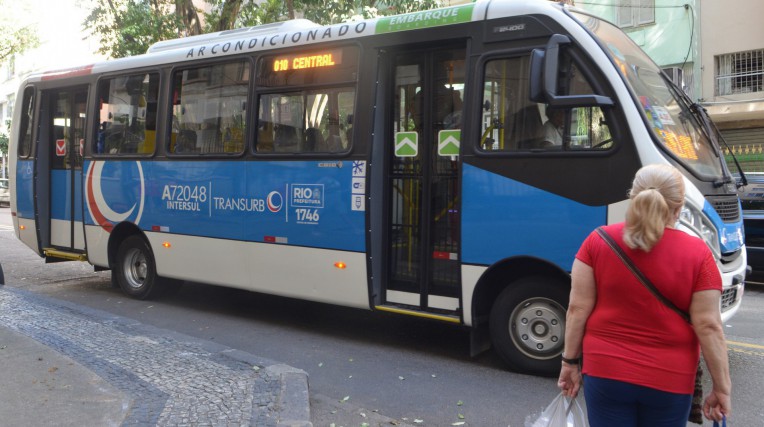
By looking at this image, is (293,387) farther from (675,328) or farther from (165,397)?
(675,328)

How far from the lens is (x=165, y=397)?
192 inches

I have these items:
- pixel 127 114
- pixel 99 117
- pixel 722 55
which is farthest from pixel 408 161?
pixel 722 55

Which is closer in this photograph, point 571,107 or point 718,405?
point 718,405

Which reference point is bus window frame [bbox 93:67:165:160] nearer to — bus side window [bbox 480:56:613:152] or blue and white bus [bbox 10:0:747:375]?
blue and white bus [bbox 10:0:747:375]

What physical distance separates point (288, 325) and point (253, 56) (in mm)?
3060

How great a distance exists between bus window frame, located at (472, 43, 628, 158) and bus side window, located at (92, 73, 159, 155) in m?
4.75

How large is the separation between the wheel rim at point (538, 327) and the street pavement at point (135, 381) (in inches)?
73.4

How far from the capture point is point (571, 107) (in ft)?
17.8

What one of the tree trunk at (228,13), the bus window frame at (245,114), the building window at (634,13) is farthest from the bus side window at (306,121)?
the building window at (634,13)

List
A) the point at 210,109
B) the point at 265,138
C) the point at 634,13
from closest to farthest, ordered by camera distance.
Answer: the point at 265,138 < the point at 210,109 < the point at 634,13

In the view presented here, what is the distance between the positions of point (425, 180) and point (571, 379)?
3.68 meters

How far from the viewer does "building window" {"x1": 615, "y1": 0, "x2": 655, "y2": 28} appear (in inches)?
784

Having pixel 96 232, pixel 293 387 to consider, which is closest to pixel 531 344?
pixel 293 387

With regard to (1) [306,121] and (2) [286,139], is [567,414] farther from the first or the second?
(2) [286,139]
